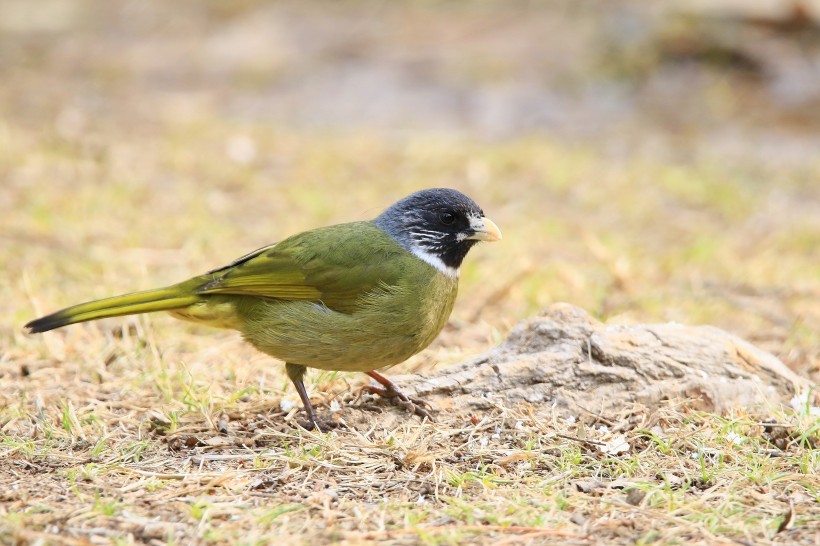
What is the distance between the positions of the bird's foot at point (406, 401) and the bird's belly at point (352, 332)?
0.55ft

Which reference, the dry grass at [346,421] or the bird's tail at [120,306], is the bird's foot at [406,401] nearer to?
the dry grass at [346,421]

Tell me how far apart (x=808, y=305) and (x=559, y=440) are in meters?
3.35

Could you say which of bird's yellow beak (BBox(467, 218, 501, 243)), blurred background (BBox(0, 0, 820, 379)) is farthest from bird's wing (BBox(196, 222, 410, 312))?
blurred background (BBox(0, 0, 820, 379))

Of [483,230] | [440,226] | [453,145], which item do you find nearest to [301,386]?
[440,226]

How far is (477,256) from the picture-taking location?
25.7ft

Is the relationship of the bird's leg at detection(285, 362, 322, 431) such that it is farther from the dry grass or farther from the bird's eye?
the bird's eye

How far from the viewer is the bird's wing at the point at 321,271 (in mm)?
4816

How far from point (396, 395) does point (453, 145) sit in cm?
668

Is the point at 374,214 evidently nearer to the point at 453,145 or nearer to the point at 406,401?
the point at 453,145

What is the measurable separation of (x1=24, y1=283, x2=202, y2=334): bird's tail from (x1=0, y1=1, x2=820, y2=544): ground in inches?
15.8

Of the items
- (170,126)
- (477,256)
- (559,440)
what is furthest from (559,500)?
(170,126)

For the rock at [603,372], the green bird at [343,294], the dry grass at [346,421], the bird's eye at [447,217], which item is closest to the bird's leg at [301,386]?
the green bird at [343,294]

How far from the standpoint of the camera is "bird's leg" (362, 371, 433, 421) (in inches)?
185

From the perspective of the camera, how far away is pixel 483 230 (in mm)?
5117
